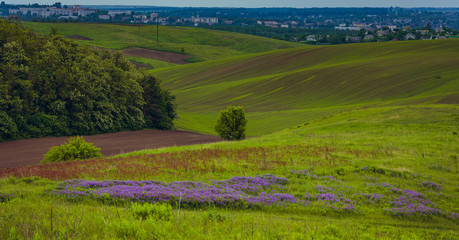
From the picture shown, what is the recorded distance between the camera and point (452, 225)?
48.2 feet

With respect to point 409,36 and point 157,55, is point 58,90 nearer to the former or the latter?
point 157,55

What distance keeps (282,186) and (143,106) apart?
173 feet

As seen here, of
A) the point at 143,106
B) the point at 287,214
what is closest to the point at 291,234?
the point at 287,214

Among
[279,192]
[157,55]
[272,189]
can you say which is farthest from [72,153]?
[157,55]

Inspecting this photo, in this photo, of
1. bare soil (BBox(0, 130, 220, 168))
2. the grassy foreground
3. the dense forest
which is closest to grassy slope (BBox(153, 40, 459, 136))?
bare soil (BBox(0, 130, 220, 168))

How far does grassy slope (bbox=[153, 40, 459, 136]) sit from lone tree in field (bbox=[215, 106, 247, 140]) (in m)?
12.1

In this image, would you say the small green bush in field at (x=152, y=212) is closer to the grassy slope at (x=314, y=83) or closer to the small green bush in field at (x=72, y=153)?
the small green bush in field at (x=72, y=153)

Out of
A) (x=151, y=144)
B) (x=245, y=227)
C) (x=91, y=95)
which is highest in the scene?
(x=245, y=227)

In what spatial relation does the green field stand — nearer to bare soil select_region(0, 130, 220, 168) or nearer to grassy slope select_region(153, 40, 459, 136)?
bare soil select_region(0, 130, 220, 168)

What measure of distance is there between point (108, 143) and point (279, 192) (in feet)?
123

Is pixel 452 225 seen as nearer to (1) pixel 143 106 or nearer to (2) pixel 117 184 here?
(2) pixel 117 184

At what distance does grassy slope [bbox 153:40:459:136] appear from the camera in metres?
74.1

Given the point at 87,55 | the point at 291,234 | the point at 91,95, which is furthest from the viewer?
the point at 87,55

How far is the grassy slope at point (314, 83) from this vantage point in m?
74.1
